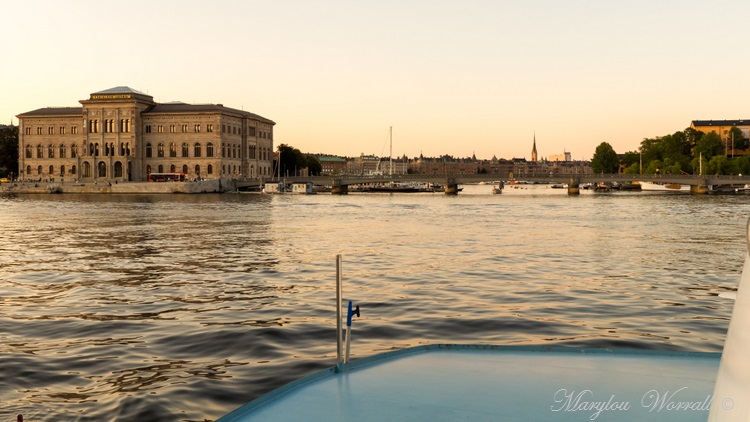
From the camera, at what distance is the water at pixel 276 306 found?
1087 cm

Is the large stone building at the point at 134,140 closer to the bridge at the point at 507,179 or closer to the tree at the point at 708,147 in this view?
the bridge at the point at 507,179

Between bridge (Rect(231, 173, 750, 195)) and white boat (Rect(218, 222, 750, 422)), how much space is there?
96241 mm

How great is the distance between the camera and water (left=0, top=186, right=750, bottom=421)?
428 inches

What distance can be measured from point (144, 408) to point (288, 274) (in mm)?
14532

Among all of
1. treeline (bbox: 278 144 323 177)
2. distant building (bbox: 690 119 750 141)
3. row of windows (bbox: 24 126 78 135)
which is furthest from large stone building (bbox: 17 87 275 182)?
distant building (bbox: 690 119 750 141)

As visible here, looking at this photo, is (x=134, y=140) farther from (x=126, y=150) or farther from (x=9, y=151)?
(x=9, y=151)

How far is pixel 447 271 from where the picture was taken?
80.5ft

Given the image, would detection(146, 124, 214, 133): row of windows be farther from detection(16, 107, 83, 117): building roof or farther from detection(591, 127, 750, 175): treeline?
detection(591, 127, 750, 175): treeline

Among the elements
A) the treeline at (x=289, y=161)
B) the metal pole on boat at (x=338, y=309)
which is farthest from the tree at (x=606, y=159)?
the metal pole on boat at (x=338, y=309)

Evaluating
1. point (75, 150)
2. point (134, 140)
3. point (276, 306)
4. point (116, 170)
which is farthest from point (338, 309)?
point (75, 150)

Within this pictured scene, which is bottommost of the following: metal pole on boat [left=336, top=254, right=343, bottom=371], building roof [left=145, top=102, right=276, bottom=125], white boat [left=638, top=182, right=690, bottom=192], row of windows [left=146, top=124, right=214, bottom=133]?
metal pole on boat [left=336, top=254, right=343, bottom=371]

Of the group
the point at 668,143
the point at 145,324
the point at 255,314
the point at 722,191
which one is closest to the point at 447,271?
the point at 255,314

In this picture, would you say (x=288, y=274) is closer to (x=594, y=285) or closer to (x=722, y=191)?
(x=594, y=285)

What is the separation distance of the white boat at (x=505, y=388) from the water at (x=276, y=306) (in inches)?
106
